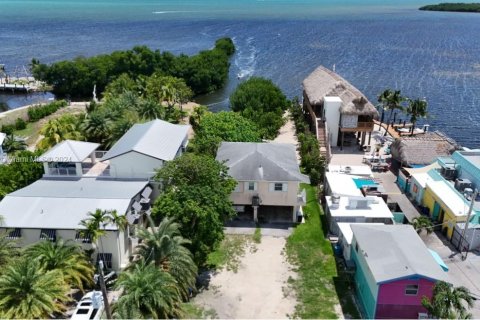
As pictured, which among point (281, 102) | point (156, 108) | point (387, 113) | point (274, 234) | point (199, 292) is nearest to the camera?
point (199, 292)

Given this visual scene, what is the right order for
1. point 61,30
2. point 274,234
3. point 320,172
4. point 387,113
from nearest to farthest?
1. point 274,234
2. point 320,172
3. point 387,113
4. point 61,30

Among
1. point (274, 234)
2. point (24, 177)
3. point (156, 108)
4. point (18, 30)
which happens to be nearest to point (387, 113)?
point (156, 108)

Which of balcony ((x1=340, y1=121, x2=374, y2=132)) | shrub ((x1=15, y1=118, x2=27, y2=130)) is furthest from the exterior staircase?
shrub ((x1=15, y1=118, x2=27, y2=130))

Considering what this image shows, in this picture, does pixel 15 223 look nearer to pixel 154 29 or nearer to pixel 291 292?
pixel 291 292

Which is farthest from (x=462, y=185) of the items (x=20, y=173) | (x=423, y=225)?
(x=20, y=173)

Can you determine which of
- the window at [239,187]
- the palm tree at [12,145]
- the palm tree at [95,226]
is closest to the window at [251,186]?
the window at [239,187]

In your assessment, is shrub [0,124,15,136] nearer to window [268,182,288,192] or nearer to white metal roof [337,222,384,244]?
window [268,182,288,192]
